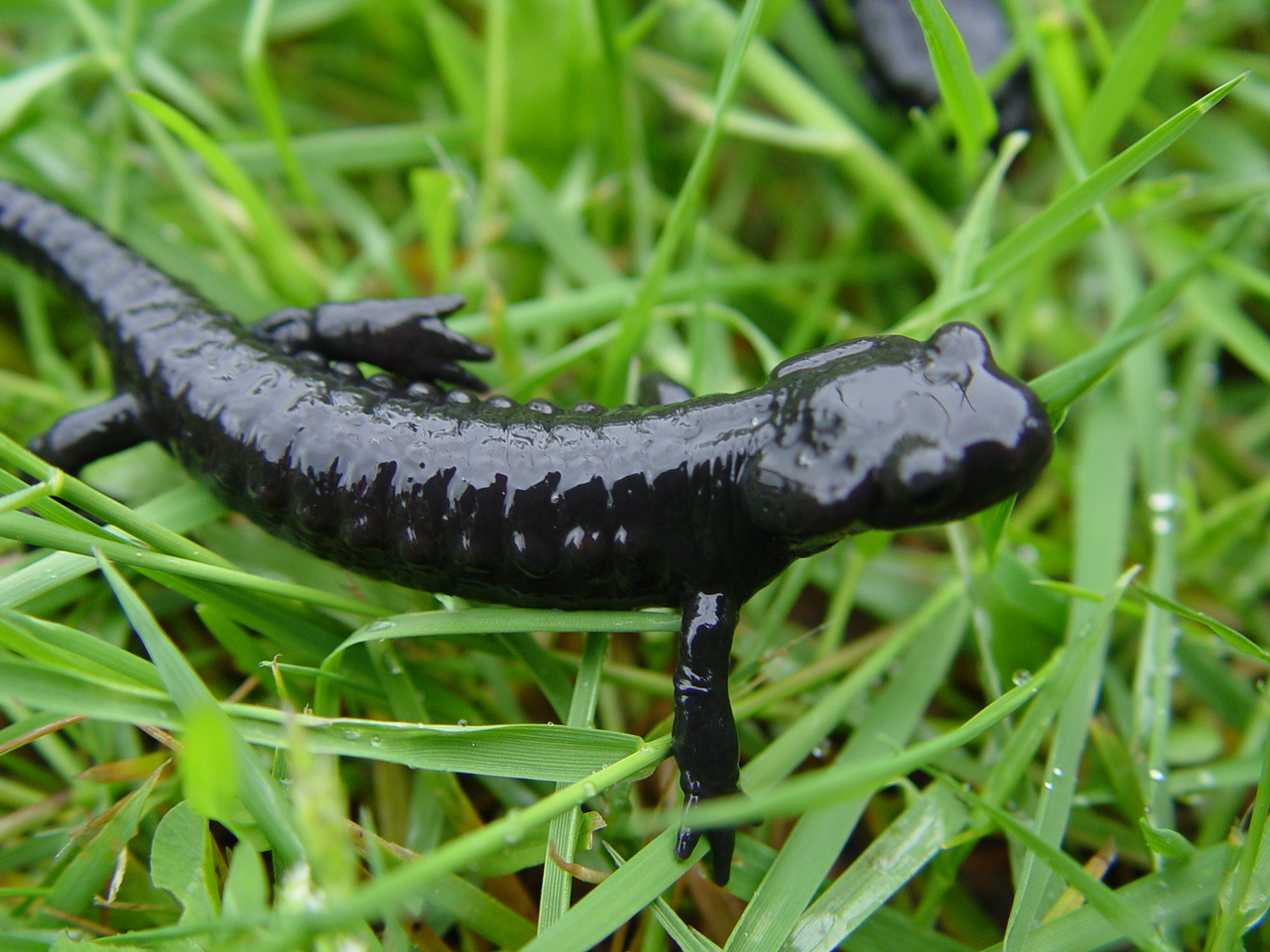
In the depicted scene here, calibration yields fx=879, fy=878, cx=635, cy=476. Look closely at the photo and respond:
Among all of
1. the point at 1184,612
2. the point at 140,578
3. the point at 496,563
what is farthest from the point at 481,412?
the point at 1184,612

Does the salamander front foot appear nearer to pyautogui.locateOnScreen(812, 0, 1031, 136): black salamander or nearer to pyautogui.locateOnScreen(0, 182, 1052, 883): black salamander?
pyautogui.locateOnScreen(0, 182, 1052, 883): black salamander

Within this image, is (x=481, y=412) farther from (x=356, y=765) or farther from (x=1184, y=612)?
(x=1184, y=612)

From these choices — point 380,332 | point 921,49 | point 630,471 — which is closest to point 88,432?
point 380,332

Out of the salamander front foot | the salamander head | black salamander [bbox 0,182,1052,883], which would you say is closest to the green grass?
the salamander front foot

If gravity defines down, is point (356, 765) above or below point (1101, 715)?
above

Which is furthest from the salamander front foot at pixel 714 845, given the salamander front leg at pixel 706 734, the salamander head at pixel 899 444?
the salamander head at pixel 899 444

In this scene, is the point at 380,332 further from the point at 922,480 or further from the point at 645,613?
the point at 922,480
